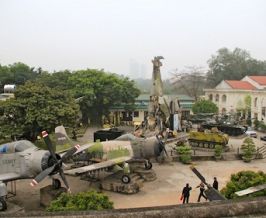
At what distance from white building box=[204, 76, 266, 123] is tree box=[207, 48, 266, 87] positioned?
24391 mm

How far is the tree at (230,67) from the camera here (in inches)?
3578

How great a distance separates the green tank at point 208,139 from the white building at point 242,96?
2263cm

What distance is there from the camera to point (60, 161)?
2058cm

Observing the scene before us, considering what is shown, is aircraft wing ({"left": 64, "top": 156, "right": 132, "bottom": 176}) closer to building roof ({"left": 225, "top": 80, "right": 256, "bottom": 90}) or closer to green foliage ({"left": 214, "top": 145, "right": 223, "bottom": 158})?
green foliage ({"left": 214, "top": 145, "right": 223, "bottom": 158})

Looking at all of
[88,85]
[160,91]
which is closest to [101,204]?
[160,91]

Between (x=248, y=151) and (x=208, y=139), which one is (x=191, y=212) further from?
(x=208, y=139)


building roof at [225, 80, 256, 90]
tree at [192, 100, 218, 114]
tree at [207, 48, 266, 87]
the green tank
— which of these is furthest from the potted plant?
tree at [207, 48, 266, 87]

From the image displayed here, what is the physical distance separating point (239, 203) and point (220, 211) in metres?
0.68

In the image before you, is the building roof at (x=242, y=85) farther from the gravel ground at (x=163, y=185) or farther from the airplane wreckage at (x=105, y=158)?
the gravel ground at (x=163, y=185)

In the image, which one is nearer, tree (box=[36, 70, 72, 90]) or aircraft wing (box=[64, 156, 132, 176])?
aircraft wing (box=[64, 156, 132, 176])

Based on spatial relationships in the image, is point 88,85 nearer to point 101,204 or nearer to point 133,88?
point 133,88

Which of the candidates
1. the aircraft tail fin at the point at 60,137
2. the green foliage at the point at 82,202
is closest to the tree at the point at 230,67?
the aircraft tail fin at the point at 60,137

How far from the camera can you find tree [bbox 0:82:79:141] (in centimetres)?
3247

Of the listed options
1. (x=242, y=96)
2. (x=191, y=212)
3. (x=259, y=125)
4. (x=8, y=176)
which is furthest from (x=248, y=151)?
(x=242, y=96)
